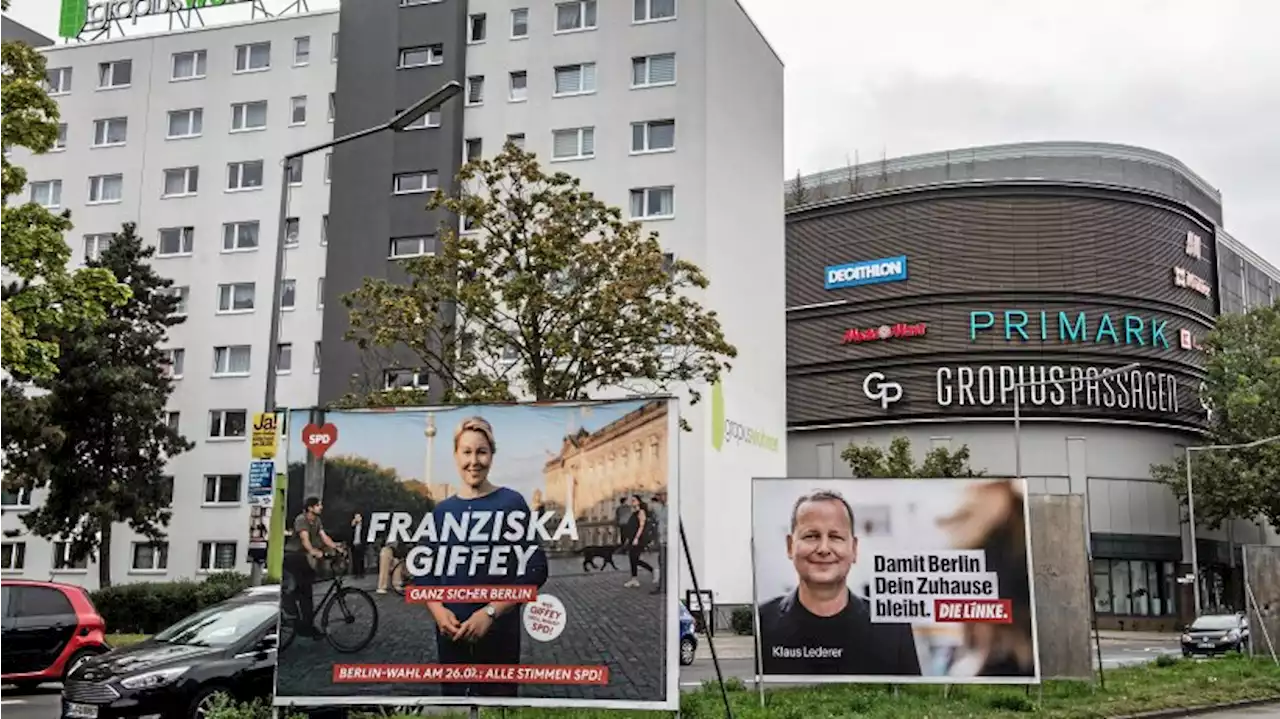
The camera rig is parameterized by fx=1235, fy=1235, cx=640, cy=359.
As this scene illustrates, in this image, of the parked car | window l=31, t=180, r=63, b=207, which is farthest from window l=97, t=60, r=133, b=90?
the parked car

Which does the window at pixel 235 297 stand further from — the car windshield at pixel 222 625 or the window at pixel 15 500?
the car windshield at pixel 222 625

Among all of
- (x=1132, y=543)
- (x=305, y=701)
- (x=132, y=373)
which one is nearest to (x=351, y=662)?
(x=305, y=701)

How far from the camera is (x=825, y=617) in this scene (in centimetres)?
1444

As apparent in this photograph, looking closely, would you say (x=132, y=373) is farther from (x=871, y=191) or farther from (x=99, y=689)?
(x=871, y=191)

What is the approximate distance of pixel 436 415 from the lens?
1108 cm

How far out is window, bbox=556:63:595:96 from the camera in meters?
46.2

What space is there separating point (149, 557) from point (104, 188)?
15842mm

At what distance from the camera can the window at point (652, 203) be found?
144ft

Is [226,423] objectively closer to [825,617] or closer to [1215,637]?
[1215,637]

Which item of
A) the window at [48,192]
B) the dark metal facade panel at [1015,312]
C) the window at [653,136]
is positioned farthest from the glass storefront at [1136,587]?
the window at [48,192]

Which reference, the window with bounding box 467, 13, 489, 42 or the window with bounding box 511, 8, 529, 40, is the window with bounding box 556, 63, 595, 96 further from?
the window with bounding box 467, 13, 489, 42

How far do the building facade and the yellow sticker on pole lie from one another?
25.8 metres

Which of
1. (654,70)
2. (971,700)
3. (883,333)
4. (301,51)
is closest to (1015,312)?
(883,333)

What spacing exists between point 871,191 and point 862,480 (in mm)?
53269
